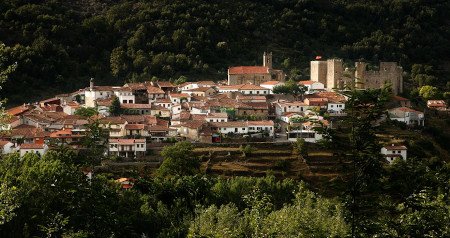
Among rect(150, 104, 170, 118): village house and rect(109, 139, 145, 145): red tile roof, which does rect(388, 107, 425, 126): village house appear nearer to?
rect(150, 104, 170, 118): village house

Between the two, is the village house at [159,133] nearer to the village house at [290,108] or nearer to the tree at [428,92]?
the village house at [290,108]

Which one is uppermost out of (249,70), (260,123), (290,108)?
(249,70)

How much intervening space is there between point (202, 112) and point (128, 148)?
7.61m

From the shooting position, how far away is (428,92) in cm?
5453

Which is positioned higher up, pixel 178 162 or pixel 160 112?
pixel 160 112

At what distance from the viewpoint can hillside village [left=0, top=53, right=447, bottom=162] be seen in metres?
38.5

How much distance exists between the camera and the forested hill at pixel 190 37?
60625mm

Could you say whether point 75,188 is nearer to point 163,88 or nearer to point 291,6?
point 163,88

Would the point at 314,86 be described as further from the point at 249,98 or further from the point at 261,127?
the point at 261,127

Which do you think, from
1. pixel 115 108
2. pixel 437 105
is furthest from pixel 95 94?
pixel 437 105

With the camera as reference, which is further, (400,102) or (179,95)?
(400,102)

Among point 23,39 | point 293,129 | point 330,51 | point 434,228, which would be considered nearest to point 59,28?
point 23,39

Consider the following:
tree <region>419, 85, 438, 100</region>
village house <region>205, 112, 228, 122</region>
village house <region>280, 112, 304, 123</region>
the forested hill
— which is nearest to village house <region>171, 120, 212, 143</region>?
village house <region>205, 112, 228, 122</region>

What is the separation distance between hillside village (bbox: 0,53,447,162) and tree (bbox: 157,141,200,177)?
11.2ft
